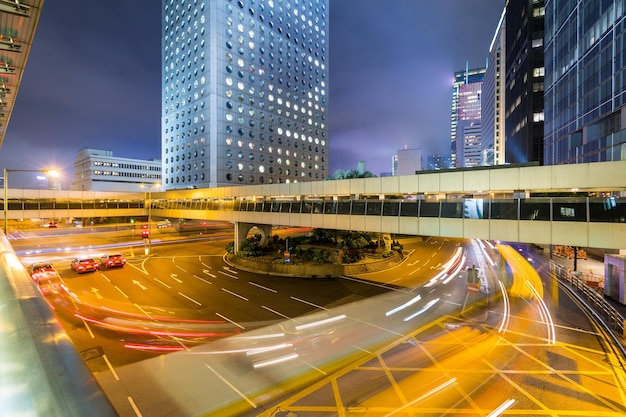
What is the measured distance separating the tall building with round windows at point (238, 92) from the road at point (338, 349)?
5517cm

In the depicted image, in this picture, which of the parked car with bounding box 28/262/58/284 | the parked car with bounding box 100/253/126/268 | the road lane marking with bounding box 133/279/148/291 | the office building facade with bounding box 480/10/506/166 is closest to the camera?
the road lane marking with bounding box 133/279/148/291

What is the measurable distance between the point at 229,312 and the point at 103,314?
25.0ft

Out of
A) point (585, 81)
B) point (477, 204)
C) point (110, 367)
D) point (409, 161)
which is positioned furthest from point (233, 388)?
point (409, 161)

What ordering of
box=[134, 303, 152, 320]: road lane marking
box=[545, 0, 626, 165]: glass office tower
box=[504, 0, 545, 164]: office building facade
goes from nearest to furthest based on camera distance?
box=[134, 303, 152, 320]: road lane marking, box=[545, 0, 626, 165]: glass office tower, box=[504, 0, 545, 164]: office building facade

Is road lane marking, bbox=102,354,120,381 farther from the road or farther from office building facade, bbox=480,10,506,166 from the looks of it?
office building facade, bbox=480,10,506,166

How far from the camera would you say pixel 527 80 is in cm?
6794

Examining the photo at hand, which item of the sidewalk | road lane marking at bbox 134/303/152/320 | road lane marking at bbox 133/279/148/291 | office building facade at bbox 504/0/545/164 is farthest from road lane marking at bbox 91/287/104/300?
office building facade at bbox 504/0/545/164

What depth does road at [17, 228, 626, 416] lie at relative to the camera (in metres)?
10.4

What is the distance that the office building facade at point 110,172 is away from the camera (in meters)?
113

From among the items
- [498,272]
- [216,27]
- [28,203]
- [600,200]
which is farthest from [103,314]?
[216,27]

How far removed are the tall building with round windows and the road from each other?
181ft

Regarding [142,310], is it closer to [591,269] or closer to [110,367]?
[110,367]

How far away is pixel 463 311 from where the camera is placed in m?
18.8

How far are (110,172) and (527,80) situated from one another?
14248cm
